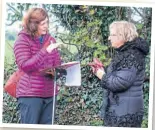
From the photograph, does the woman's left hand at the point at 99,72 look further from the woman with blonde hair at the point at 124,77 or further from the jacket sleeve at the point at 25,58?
the jacket sleeve at the point at 25,58

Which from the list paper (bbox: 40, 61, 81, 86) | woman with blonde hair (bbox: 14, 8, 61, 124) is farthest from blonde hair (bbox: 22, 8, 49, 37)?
paper (bbox: 40, 61, 81, 86)

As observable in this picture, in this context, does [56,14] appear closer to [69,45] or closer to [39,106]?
[69,45]

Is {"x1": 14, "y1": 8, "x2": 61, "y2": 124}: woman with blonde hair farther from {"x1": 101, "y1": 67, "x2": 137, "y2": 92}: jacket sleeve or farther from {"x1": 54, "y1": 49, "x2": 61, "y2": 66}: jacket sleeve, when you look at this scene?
{"x1": 101, "y1": 67, "x2": 137, "y2": 92}: jacket sleeve

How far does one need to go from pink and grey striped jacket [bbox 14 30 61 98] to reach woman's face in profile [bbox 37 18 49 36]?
0.9 inches

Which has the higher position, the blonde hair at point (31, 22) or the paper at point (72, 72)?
the blonde hair at point (31, 22)

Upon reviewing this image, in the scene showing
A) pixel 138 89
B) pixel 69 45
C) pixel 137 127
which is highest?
pixel 69 45

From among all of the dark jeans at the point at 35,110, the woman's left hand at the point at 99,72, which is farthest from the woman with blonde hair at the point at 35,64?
the woman's left hand at the point at 99,72

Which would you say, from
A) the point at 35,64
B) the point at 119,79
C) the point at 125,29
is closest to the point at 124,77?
the point at 119,79

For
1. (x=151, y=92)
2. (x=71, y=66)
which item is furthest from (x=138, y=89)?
(x=71, y=66)

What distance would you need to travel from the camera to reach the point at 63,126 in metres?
0.85

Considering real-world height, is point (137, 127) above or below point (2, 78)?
below

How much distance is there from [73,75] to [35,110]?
0.14 metres

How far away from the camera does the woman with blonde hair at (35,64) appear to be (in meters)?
0.84

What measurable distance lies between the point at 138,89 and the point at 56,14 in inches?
12.0
